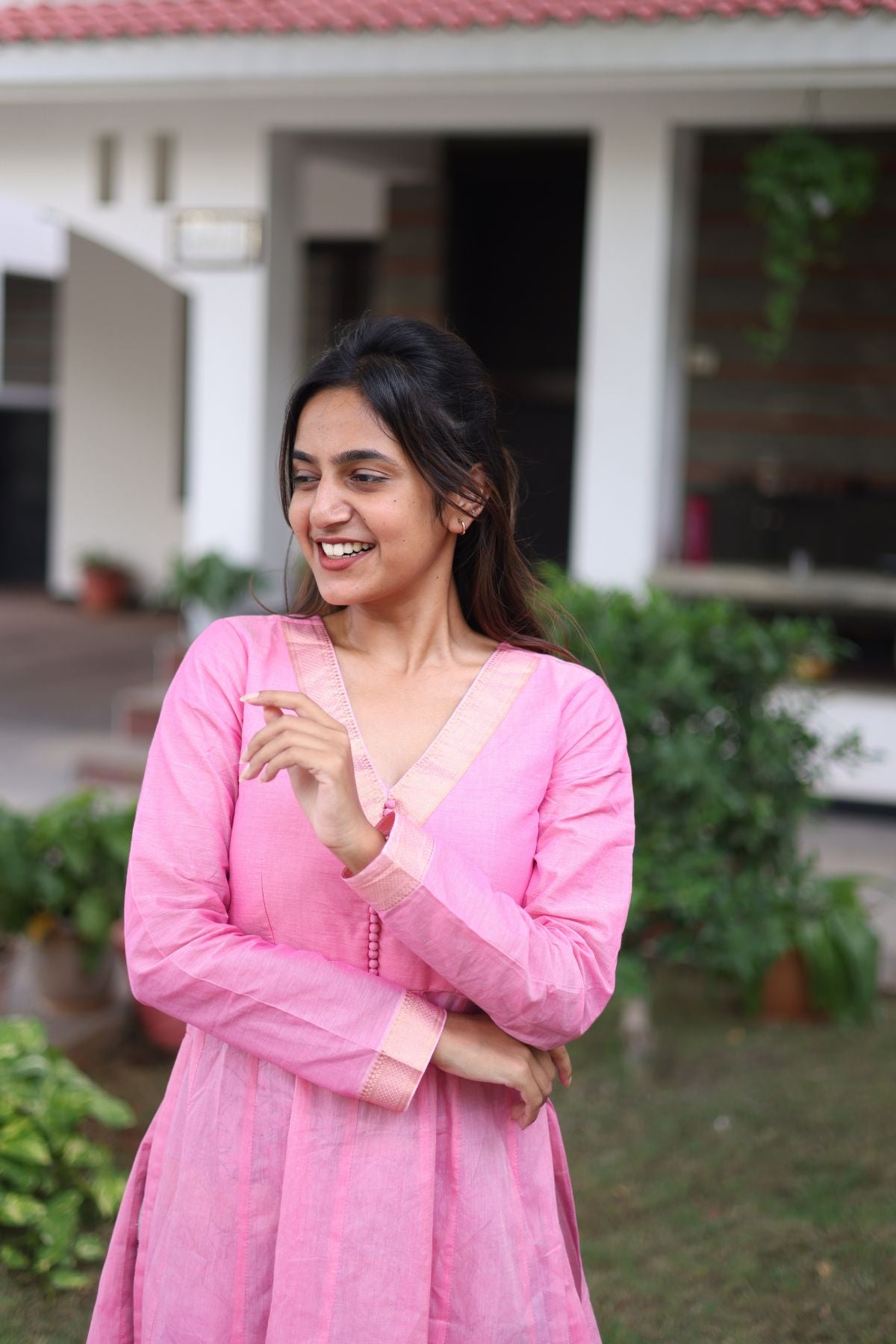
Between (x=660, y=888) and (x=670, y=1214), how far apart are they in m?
0.93

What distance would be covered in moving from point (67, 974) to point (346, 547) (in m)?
3.07

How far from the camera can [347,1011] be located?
1.75m

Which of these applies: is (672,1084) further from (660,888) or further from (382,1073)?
(382,1073)

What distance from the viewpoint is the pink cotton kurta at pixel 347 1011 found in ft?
5.74

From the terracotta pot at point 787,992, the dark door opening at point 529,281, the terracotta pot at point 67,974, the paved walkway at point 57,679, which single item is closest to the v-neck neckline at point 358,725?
the terracotta pot at point 67,974

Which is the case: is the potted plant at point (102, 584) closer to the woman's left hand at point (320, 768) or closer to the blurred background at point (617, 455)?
the blurred background at point (617, 455)

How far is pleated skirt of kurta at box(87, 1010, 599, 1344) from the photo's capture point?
5.88ft

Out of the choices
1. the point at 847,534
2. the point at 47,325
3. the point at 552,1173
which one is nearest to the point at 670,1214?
the point at 552,1173

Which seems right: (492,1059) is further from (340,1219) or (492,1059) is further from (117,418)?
(117,418)

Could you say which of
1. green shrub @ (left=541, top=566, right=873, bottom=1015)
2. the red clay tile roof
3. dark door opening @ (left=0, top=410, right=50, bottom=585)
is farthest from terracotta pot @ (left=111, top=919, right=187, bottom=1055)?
dark door opening @ (left=0, top=410, right=50, bottom=585)

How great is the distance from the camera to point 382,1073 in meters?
1.75

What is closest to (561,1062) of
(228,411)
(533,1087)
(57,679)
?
(533,1087)

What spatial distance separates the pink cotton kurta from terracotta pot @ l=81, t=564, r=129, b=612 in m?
13.1

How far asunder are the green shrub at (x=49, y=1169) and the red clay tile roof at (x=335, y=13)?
5038 mm
